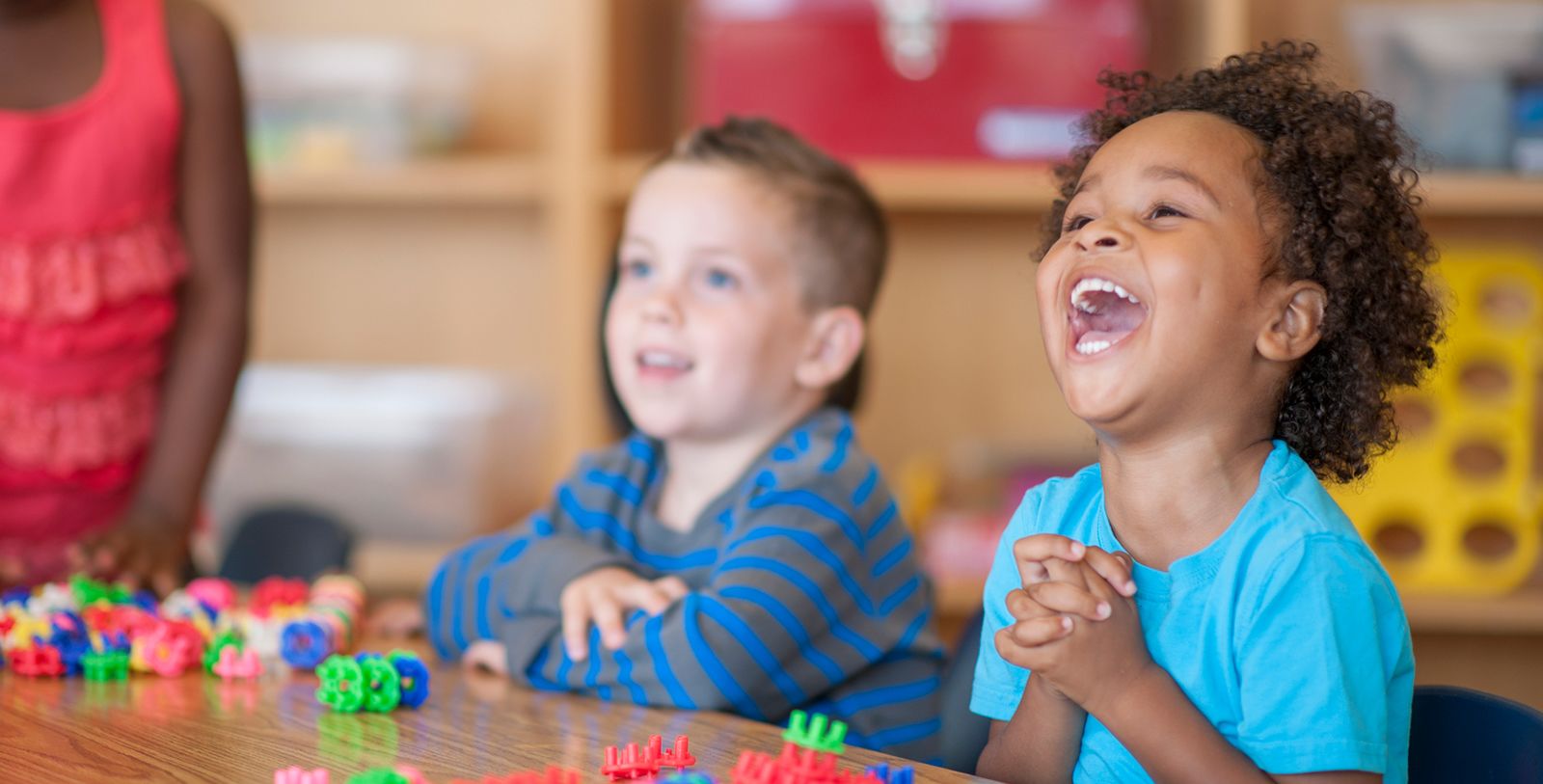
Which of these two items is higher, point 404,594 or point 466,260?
point 466,260

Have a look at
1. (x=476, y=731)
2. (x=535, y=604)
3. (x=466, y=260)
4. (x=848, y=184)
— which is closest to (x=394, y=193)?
(x=466, y=260)

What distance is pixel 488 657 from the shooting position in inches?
44.9

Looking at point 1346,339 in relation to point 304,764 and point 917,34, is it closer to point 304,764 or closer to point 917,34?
point 304,764

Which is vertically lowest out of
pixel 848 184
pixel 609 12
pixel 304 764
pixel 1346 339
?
pixel 304 764

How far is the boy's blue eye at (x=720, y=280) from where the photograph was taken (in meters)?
1.23

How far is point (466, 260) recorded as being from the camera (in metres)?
2.46

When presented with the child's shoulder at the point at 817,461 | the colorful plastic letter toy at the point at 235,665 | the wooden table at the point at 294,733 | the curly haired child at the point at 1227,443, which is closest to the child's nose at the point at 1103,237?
the curly haired child at the point at 1227,443

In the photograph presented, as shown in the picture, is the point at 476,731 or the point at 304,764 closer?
the point at 304,764

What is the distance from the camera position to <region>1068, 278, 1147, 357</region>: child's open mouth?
0.78 meters

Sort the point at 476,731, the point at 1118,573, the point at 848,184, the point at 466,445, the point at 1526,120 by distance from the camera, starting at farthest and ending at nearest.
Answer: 1. the point at 466,445
2. the point at 1526,120
3. the point at 848,184
4. the point at 476,731
5. the point at 1118,573

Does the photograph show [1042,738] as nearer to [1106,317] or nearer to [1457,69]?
[1106,317]

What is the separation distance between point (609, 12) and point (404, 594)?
871mm

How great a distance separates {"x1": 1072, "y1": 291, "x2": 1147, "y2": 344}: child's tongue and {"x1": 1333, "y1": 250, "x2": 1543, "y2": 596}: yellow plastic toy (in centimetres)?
129

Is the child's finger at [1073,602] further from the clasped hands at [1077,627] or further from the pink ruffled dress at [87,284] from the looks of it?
the pink ruffled dress at [87,284]
